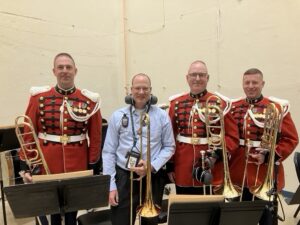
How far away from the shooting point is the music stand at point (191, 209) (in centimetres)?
202

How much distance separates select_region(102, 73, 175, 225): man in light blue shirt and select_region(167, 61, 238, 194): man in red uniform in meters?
0.16

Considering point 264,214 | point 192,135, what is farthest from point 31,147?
point 264,214

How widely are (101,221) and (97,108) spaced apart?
3.76 feet

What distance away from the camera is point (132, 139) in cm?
263

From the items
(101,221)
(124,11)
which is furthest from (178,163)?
(124,11)

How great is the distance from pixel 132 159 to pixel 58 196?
0.62m

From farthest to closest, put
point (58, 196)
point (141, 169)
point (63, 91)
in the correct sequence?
1. point (63, 91)
2. point (141, 169)
3. point (58, 196)

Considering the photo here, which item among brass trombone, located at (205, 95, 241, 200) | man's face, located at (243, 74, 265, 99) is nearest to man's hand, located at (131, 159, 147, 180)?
brass trombone, located at (205, 95, 241, 200)

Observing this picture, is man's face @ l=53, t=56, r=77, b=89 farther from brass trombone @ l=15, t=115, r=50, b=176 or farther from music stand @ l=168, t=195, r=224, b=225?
music stand @ l=168, t=195, r=224, b=225

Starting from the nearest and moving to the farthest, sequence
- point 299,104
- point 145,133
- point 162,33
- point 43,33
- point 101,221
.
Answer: point 145,133 < point 101,221 < point 299,104 < point 43,33 < point 162,33

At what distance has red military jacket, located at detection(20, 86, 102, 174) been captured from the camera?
278cm

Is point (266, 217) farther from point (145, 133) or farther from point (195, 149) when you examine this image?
point (145, 133)

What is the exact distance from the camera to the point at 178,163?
281 cm

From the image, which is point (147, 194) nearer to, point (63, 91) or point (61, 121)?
point (61, 121)
